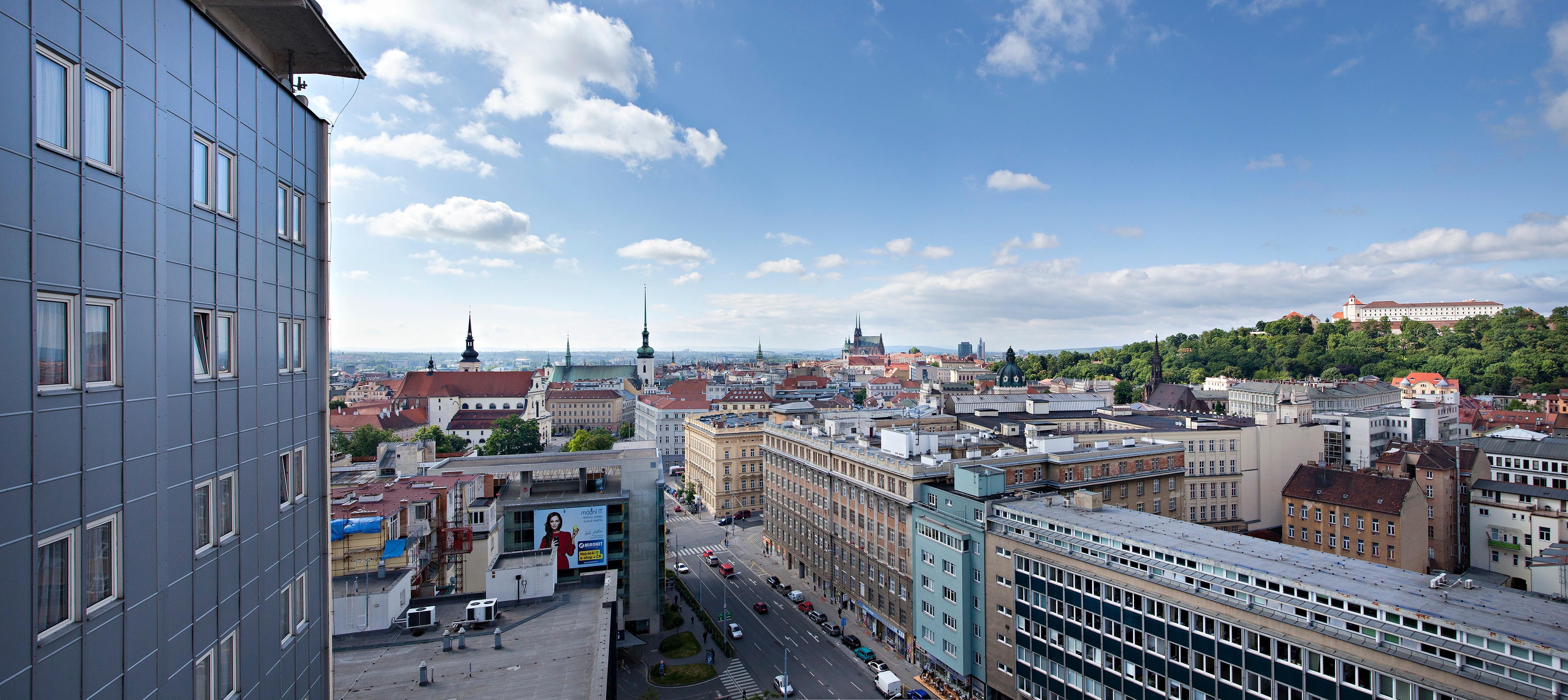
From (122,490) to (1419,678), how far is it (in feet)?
105

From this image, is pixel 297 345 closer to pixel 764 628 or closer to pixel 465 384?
pixel 764 628

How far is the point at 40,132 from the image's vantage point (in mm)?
6836

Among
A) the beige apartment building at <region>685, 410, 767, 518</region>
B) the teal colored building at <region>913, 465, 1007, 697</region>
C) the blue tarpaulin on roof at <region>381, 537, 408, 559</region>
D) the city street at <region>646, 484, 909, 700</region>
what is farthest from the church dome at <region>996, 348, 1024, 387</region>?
the blue tarpaulin on roof at <region>381, 537, 408, 559</region>

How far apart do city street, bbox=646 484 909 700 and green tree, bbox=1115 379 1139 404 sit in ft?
339

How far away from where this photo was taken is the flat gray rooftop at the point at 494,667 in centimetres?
2022

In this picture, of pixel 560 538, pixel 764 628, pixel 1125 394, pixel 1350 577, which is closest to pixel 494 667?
pixel 560 538

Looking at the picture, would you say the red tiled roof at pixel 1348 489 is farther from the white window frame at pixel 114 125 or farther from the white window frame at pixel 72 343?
the white window frame at pixel 114 125

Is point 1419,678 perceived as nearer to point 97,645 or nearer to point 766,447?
point 97,645

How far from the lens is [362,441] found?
10356 centimetres

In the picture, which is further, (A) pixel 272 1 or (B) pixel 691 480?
(B) pixel 691 480

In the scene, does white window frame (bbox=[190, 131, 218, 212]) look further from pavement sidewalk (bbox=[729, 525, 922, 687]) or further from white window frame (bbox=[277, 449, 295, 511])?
pavement sidewalk (bbox=[729, 525, 922, 687])

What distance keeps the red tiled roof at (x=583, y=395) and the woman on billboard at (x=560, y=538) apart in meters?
123

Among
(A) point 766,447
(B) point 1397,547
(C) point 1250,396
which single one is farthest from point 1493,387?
(A) point 766,447

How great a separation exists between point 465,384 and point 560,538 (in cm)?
13138
